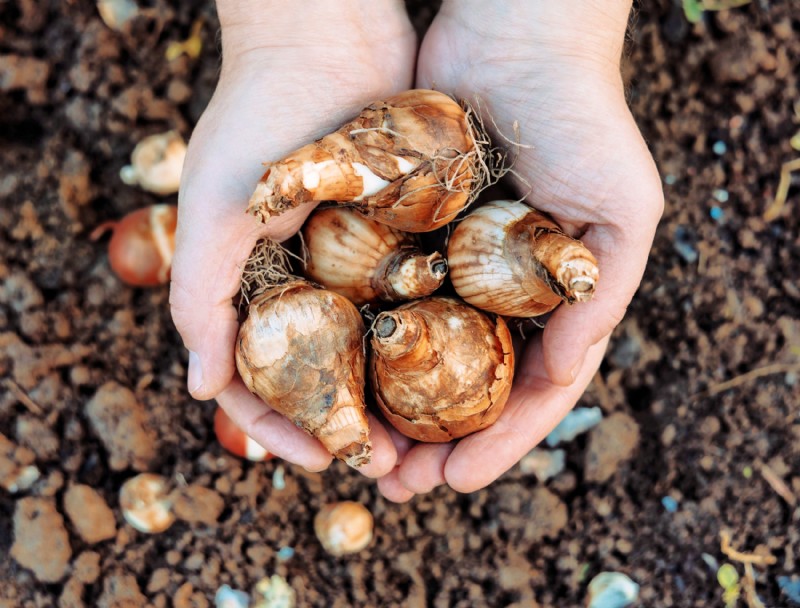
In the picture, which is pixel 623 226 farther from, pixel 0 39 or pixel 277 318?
pixel 0 39

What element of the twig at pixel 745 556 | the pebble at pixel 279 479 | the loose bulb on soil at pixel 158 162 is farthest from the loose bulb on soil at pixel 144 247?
the twig at pixel 745 556

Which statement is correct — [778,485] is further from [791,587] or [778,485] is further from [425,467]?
[425,467]

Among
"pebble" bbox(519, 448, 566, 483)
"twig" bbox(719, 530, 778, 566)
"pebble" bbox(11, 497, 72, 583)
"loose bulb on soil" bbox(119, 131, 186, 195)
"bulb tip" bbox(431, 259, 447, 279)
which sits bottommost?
"twig" bbox(719, 530, 778, 566)

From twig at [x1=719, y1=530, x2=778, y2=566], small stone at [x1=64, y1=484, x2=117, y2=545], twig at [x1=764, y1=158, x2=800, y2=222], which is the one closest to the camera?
small stone at [x1=64, y1=484, x2=117, y2=545]

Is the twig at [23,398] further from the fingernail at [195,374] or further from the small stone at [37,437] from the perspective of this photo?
the fingernail at [195,374]

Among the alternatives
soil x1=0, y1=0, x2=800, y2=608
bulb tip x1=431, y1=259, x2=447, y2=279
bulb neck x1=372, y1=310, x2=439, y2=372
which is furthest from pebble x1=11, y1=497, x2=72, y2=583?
bulb tip x1=431, y1=259, x2=447, y2=279

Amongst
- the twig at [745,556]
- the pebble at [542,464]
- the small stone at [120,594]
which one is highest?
the pebble at [542,464]

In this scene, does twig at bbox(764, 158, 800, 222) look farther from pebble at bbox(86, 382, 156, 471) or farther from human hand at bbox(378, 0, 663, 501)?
pebble at bbox(86, 382, 156, 471)
